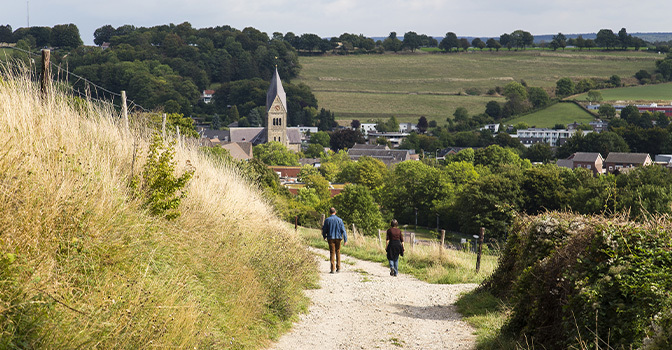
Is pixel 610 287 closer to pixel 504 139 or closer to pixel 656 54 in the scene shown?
pixel 504 139

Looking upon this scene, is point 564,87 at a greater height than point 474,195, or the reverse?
point 564,87

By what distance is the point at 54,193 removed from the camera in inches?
222

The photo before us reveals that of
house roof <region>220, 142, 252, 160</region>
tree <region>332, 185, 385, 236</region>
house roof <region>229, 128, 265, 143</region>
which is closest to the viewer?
tree <region>332, 185, 385, 236</region>

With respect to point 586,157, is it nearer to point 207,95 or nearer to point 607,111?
point 607,111

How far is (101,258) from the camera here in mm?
5707

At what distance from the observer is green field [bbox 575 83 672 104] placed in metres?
151

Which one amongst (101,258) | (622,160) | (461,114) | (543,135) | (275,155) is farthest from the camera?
(461,114)

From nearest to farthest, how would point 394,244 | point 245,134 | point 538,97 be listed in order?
1. point 394,244
2. point 245,134
3. point 538,97

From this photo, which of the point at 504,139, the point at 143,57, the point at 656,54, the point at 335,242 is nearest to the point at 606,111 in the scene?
the point at 504,139

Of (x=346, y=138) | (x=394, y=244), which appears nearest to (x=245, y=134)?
(x=346, y=138)

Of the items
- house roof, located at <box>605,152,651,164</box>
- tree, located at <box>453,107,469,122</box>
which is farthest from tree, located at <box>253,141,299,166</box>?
house roof, located at <box>605,152,651,164</box>

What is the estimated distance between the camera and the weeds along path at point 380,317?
771 cm

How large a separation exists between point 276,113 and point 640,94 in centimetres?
8852

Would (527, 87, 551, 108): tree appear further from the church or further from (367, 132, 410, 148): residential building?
A: the church
